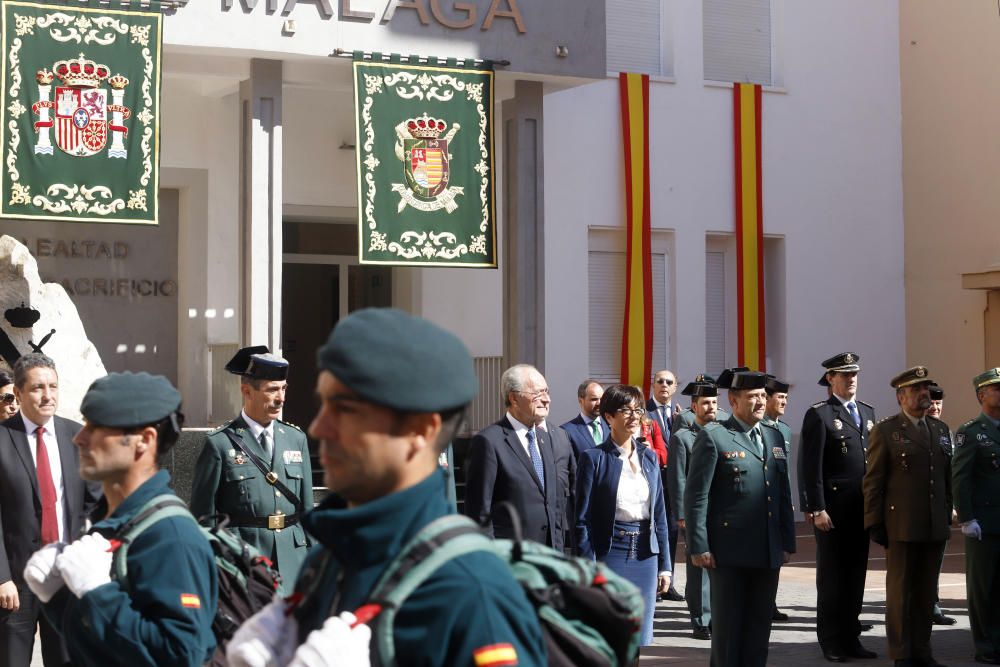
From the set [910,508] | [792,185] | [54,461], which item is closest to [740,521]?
[910,508]

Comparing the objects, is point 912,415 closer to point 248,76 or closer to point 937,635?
point 937,635

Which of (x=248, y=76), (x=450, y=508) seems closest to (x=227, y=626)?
(x=450, y=508)

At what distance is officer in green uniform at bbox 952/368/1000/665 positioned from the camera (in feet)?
33.0

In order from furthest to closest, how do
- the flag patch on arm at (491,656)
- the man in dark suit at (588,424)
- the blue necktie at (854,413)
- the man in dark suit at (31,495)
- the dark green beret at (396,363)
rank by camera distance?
the man in dark suit at (588,424) → the blue necktie at (854,413) → the man in dark suit at (31,495) → the dark green beret at (396,363) → the flag patch on arm at (491,656)

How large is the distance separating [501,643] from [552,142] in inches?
671

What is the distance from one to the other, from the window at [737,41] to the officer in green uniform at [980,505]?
10.9 meters

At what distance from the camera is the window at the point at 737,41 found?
66.7ft

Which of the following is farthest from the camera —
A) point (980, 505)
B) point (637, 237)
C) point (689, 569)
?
point (637, 237)

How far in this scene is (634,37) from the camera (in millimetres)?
19812

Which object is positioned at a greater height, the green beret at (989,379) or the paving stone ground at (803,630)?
the green beret at (989,379)

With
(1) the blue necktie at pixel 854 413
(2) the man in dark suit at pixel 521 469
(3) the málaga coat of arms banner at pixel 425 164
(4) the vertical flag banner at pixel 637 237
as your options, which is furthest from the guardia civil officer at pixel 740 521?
(4) the vertical flag banner at pixel 637 237

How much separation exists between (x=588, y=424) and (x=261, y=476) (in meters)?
5.66

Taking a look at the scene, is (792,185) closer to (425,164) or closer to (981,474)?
(425,164)

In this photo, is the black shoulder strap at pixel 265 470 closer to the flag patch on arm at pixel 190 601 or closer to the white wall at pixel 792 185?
the flag patch on arm at pixel 190 601
